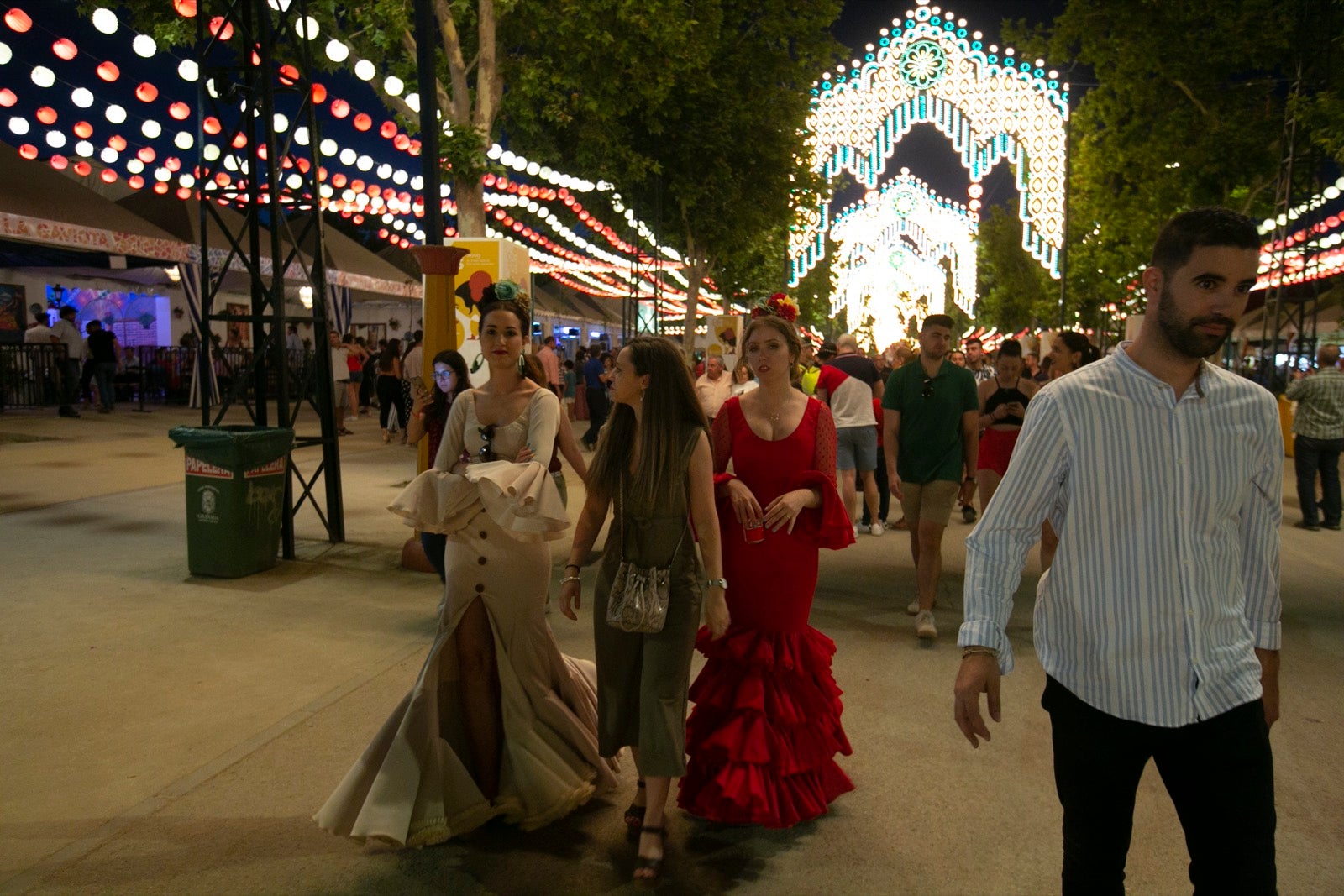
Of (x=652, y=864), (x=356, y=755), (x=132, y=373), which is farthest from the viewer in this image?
(x=132, y=373)

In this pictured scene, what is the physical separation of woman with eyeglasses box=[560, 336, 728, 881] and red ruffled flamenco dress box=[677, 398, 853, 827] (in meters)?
0.27

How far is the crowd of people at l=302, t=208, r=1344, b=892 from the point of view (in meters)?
2.38

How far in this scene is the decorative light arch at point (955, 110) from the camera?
28.7 metres

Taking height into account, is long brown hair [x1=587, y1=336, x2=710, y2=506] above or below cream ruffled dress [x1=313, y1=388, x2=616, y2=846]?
above

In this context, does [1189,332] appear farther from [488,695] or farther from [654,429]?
[488,695]

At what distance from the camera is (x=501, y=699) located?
158 inches

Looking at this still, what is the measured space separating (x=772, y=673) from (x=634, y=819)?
2.43 feet

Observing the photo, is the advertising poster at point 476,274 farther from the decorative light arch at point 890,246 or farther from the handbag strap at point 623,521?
the decorative light arch at point 890,246

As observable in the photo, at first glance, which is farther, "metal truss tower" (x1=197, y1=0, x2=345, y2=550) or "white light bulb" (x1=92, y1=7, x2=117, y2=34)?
"white light bulb" (x1=92, y1=7, x2=117, y2=34)

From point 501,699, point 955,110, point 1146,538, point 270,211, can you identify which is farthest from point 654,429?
point 955,110

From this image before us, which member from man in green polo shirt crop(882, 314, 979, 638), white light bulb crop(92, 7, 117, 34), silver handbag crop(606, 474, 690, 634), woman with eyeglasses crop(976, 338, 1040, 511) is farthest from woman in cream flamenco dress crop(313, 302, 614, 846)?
white light bulb crop(92, 7, 117, 34)

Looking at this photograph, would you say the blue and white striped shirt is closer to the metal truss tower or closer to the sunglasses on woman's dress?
the sunglasses on woman's dress

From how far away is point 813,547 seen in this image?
4273mm

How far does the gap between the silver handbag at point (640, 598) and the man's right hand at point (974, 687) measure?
1.40 metres
